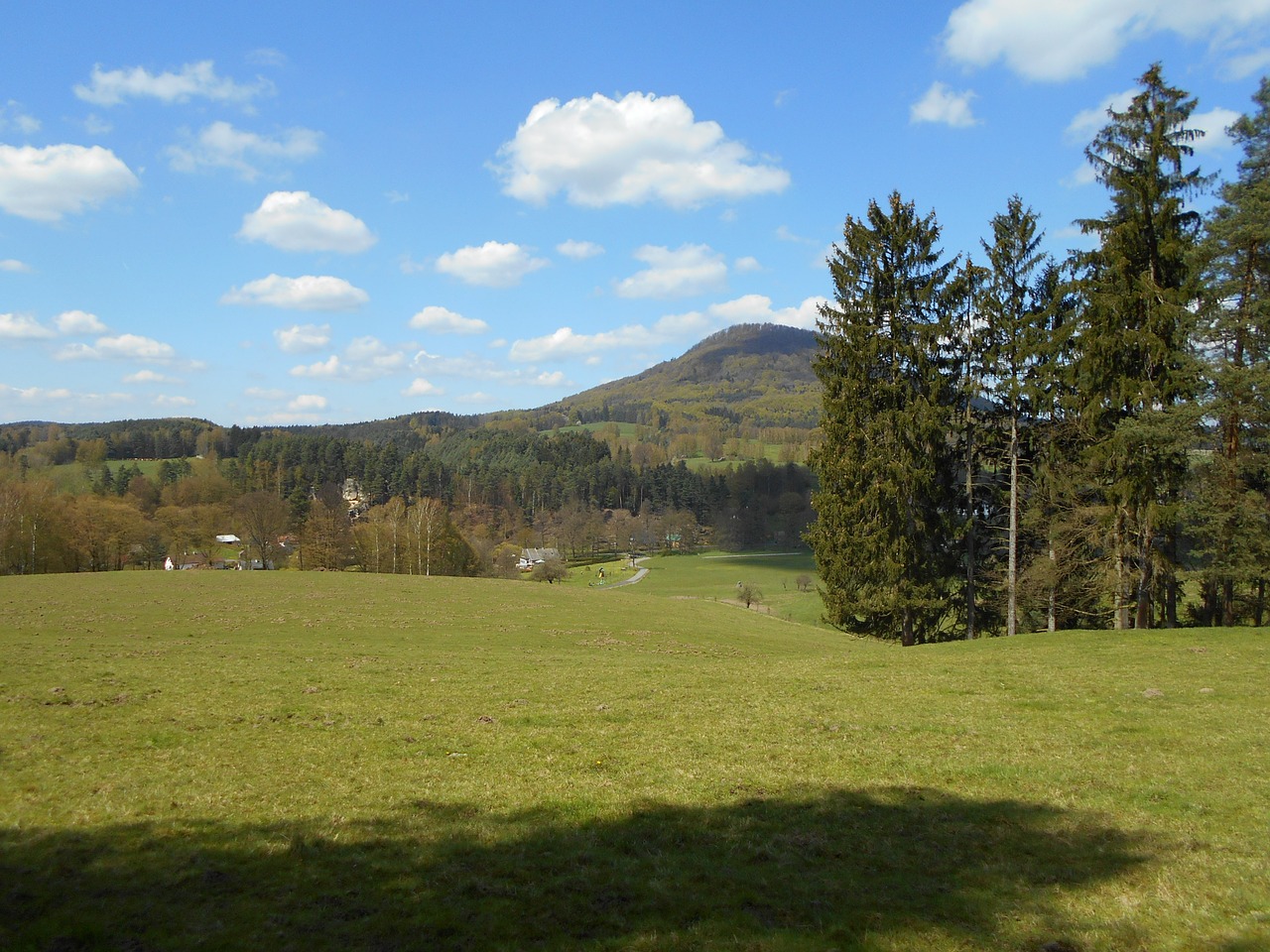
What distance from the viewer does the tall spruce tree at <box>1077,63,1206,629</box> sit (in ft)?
95.7

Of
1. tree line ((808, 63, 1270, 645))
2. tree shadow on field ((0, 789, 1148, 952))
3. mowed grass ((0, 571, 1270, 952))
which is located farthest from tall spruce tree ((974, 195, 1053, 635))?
tree shadow on field ((0, 789, 1148, 952))

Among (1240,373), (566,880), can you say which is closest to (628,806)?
(566,880)

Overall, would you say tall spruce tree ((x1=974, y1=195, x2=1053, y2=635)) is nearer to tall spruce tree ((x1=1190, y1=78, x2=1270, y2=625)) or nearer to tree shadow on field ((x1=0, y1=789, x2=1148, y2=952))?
tall spruce tree ((x1=1190, y1=78, x2=1270, y2=625))

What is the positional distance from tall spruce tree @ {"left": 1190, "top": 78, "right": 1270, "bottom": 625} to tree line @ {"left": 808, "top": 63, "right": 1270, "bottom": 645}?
80mm

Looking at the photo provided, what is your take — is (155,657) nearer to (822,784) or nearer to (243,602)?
(243,602)

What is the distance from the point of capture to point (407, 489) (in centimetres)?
14388

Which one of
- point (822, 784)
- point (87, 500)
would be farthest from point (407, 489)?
point (822, 784)

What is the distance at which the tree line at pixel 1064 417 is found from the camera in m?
28.0

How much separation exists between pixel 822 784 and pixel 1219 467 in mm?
26089

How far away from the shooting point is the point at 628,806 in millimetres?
9258

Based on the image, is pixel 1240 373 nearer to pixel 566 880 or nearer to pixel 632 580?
pixel 566 880

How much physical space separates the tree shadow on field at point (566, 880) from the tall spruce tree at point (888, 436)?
26874 mm

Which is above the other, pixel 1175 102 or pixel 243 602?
pixel 1175 102

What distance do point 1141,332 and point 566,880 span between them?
31.3 meters
